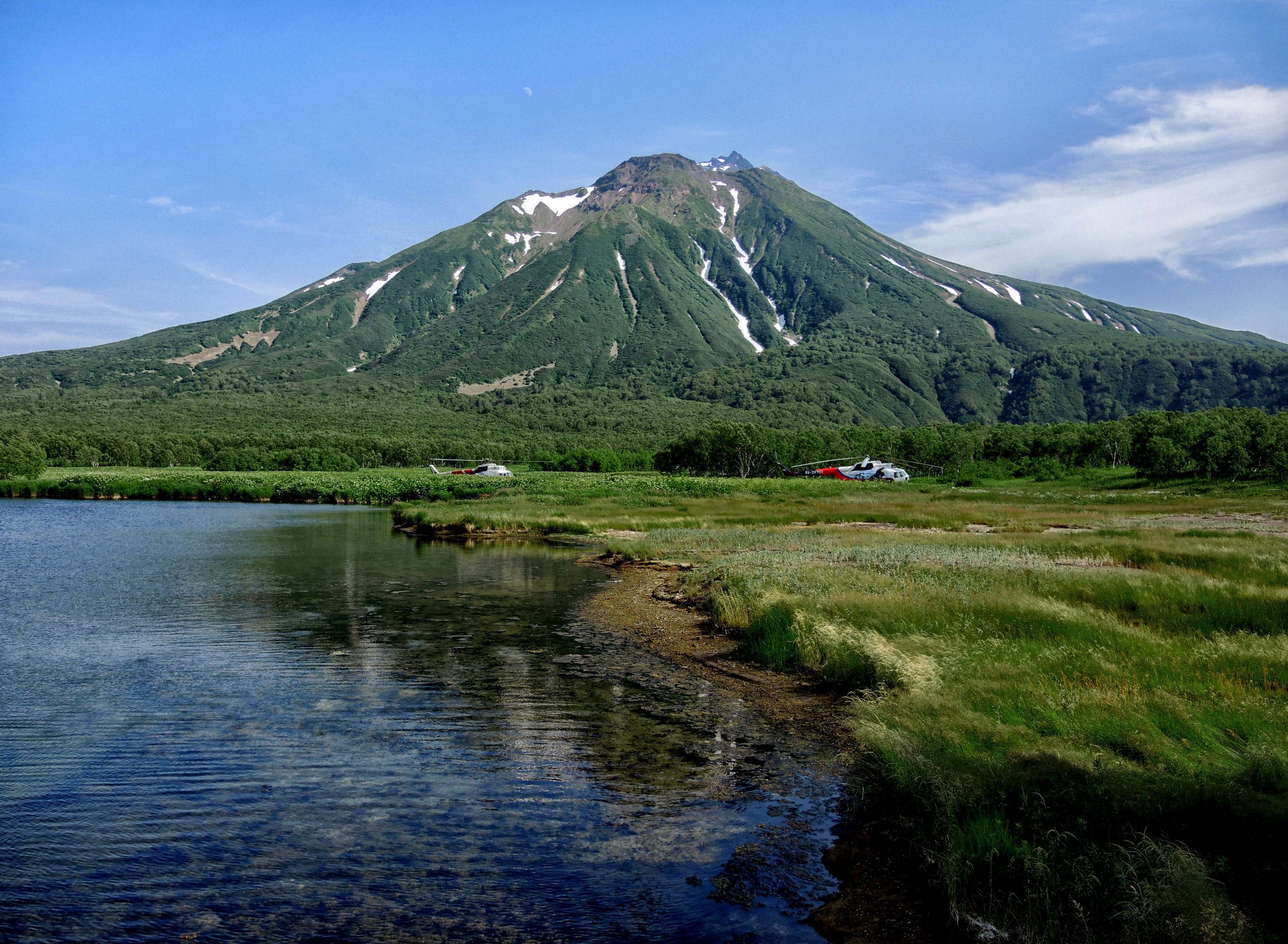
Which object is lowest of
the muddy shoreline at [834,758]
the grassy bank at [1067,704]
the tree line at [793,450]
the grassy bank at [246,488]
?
the muddy shoreline at [834,758]

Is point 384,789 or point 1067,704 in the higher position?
point 1067,704

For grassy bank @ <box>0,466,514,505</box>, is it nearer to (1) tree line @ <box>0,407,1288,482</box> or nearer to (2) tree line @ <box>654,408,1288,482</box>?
(1) tree line @ <box>0,407,1288,482</box>

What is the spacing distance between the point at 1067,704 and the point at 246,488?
104 m

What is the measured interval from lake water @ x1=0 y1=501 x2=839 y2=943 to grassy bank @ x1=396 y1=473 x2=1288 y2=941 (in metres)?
1.94

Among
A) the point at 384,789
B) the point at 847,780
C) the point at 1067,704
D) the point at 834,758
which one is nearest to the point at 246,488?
the point at 384,789

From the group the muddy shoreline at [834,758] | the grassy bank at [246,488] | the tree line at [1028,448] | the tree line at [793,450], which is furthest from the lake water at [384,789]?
the tree line at [793,450]

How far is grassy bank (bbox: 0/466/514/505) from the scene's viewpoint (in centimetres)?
8869

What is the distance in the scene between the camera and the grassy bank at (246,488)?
8869 centimetres

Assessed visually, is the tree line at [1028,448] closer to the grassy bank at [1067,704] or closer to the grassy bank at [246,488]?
the grassy bank at [246,488]

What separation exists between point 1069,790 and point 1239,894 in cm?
193

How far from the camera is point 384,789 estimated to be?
1127 cm

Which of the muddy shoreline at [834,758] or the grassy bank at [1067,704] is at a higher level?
the grassy bank at [1067,704]

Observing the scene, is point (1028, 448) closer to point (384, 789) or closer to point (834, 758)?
point (834, 758)

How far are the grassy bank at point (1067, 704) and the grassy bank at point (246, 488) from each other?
192 ft
